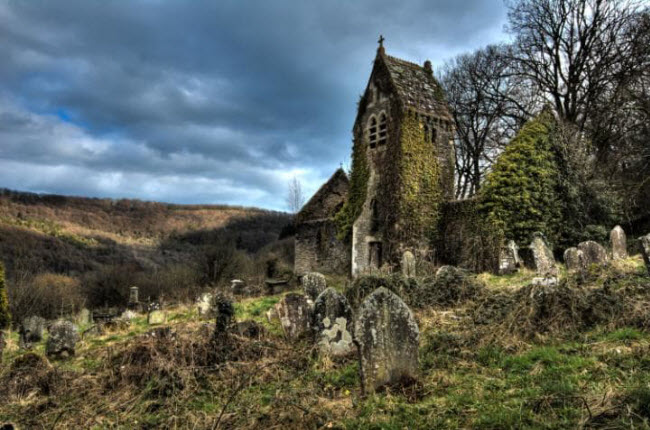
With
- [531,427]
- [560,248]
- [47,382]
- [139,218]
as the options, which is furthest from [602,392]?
[139,218]

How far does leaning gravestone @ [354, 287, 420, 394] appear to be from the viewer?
555 centimetres

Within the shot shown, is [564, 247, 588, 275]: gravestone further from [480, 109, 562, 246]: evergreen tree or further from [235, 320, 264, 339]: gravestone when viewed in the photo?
[235, 320, 264, 339]: gravestone

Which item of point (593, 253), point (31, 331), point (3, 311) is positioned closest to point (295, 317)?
point (593, 253)

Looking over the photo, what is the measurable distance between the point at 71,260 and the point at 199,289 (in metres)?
18.2

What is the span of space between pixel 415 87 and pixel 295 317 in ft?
51.7

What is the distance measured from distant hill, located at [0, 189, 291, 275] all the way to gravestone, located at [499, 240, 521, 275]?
26.8 meters

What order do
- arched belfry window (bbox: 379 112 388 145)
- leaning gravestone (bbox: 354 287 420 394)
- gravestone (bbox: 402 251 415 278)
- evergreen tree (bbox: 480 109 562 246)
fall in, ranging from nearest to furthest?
1. leaning gravestone (bbox: 354 287 420 394)
2. gravestone (bbox: 402 251 415 278)
3. evergreen tree (bbox: 480 109 562 246)
4. arched belfry window (bbox: 379 112 388 145)

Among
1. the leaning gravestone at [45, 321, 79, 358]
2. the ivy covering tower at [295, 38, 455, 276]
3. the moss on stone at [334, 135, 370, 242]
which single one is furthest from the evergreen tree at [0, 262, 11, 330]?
the moss on stone at [334, 135, 370, 242]

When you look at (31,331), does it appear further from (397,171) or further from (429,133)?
(429,133)

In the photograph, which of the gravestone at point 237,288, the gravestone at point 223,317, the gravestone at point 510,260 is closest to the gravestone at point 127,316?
the gravestone at point 237,288

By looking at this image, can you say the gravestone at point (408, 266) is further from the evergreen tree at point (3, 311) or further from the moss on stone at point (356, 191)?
the evergreen tree at point (3, 311)

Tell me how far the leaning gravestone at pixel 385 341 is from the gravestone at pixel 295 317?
2.87 meters

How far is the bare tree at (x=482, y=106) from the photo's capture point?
25.1 metres

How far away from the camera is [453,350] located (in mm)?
6785
